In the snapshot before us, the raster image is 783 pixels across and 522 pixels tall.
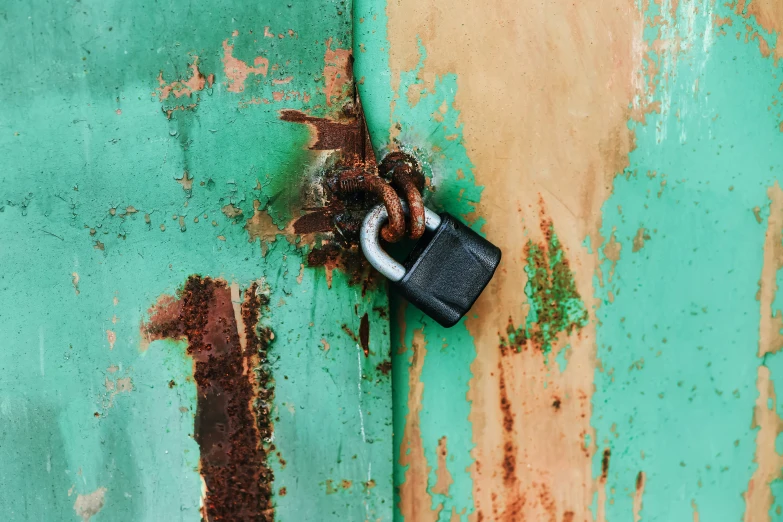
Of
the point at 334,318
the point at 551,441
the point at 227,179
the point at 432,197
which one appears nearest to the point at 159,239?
the point at 227,179

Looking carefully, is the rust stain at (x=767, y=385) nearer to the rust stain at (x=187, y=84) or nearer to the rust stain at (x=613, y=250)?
the rust stain at (x=613, y=250)

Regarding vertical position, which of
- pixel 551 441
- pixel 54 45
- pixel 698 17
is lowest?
pixel 551 441

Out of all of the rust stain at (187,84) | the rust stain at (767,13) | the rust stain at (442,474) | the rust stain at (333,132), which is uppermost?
the rust stain at (767,13)

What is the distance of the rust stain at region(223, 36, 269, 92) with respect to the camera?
28.5 inches

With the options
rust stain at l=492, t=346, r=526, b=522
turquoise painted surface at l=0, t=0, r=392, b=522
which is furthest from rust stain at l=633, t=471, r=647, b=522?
turquoise painted surface at l=0, t=0, r=392, b=522

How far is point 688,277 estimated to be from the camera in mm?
881

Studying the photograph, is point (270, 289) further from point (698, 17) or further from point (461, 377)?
point (698, 17)

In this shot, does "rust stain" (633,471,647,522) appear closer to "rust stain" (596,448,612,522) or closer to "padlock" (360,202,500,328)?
"rust stain" (596,448,612,522)

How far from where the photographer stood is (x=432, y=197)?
80 cm

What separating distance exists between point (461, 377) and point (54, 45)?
76cm

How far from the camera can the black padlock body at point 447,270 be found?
71 cm

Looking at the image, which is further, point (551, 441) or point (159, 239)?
point (551, 441)

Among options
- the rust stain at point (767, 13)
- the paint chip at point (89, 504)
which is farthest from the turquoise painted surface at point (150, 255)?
the rust stain at point (767, 13)

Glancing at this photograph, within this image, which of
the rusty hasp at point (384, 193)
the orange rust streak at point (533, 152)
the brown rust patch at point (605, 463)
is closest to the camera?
the rusty hasp at point (384, 193)
